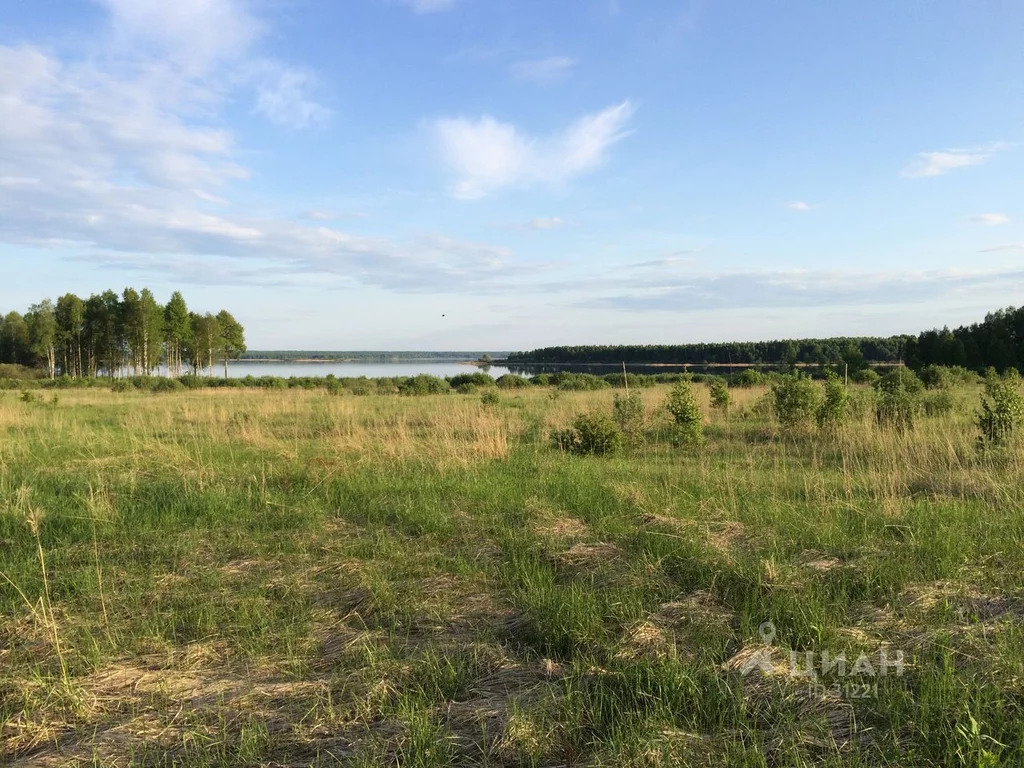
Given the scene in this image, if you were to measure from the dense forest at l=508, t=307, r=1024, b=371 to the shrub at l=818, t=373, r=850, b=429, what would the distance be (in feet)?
5.55

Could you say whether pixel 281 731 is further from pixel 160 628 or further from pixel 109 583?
pixel 109 583

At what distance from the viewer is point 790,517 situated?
5734 mm

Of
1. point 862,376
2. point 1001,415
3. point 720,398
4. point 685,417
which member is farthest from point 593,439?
point 862,376

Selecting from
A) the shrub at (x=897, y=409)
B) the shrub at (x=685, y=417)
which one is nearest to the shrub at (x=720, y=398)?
the shrub at (x=897, y=409)

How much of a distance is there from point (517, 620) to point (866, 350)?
87.5 m

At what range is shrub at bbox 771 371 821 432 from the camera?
43.2ft

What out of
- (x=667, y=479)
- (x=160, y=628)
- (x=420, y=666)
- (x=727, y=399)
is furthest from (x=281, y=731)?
(x=727, y=399)

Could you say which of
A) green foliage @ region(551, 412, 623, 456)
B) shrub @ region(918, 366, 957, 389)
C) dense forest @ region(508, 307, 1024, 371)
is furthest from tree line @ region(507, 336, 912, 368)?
green foliage @ region(551, 412, 623, 456)

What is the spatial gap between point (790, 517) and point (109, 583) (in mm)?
5867

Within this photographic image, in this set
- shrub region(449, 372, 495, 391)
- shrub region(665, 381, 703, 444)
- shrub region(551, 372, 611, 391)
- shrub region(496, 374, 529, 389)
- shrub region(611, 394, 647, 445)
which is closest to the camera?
shrub region(665, 381, 703, 444)

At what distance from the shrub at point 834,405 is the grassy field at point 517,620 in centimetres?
485

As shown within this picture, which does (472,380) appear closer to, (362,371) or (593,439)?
(593,439)

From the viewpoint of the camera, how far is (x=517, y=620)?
3682mm

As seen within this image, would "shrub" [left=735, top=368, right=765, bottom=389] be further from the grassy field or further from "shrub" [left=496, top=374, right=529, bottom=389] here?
the grassy field
